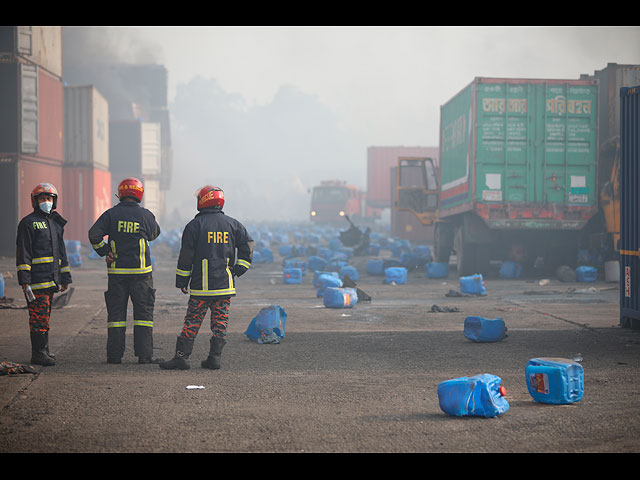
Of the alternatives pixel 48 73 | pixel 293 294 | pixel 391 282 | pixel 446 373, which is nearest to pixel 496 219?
pixel 391 282

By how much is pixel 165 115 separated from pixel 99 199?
1773 inches

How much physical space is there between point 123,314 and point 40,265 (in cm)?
87

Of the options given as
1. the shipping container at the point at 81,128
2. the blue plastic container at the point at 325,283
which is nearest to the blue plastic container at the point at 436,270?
the blue plastic container at the point at 325,283

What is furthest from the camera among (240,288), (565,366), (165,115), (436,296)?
(165,115)

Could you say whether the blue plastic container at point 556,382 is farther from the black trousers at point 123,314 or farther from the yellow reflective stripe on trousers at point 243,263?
the black trousers at point 123,314

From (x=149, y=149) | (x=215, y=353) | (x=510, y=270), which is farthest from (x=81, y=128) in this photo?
(x=215, y=353)

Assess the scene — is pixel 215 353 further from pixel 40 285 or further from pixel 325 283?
pixel 325 283

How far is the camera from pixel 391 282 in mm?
17281

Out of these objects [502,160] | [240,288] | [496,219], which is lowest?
[240,288]

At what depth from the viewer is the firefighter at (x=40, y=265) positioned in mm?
7188

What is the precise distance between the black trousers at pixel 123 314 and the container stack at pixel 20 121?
56.5ft

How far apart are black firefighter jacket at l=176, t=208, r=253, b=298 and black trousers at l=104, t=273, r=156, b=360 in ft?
1.64

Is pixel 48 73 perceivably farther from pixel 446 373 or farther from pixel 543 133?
pixel 446 373

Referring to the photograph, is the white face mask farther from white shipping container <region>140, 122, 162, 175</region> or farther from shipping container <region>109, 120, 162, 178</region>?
white shipping container <region>140, 122, 162, 175</region>
